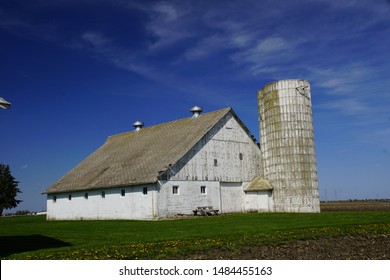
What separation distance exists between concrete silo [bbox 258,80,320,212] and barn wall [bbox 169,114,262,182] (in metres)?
1.84

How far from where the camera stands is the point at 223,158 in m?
35.4

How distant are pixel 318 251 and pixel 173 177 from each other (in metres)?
19.5

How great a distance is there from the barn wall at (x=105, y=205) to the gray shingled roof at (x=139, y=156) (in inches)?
26.5

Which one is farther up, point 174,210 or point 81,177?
point 81,177

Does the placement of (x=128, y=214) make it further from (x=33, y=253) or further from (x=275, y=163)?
(x=33, y=253)

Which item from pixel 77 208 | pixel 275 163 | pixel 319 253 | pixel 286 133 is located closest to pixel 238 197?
pixel 275 163

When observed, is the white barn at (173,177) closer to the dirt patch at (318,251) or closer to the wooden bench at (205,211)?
the wooden bench at (205,211)

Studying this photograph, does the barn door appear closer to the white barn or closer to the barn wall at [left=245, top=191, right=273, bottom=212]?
the white barn

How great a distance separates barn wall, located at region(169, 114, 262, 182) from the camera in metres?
32.7

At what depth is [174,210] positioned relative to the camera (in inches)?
1219

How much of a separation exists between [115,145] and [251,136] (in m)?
13.9

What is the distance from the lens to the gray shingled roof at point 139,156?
3225 centimetres

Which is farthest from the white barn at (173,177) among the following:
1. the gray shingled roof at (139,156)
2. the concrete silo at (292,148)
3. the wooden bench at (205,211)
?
the concrete silo at (292,148)

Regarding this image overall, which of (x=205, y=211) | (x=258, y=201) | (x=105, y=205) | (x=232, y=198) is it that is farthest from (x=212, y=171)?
(x=105, y=205)
